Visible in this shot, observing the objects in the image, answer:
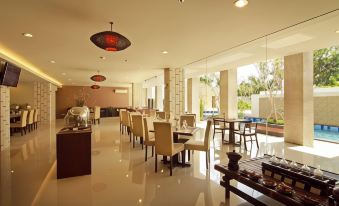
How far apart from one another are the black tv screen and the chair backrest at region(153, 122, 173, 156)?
466cm

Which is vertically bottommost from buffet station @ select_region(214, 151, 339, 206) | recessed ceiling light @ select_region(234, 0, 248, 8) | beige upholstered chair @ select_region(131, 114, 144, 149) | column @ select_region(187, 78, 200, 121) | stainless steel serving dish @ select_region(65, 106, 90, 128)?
buffet station @ select_region(214, 151, 339, 206)

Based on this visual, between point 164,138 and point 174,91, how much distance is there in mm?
4818

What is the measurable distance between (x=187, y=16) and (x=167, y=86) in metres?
→ 5.17

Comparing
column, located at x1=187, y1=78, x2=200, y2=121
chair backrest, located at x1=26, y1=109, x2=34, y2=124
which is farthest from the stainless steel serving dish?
column, located at x1=187, y1=78, x2=200, y2=121

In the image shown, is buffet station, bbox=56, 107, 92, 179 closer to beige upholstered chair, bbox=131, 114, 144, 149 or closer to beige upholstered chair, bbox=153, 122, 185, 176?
beige upholstered chair, bbox=153, 122, 185, 176

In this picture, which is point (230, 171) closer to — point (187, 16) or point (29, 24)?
point (187, 16)

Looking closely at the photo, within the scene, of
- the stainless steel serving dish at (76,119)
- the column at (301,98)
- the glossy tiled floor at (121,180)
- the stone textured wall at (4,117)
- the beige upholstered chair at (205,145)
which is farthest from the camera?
the column at (301,98)

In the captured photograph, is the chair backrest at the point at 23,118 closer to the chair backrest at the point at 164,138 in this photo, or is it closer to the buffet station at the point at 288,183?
the chair backrest at the point at 164,138

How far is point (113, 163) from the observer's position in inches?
162

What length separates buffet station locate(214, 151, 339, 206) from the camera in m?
1.79

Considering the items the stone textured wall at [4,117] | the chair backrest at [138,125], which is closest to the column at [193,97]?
the chair backrest at [138,125]

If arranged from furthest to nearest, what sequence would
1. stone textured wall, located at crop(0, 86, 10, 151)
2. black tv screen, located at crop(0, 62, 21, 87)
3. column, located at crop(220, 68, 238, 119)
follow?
column, located at crop(220, 68, 238, 119) < stone textured wall, located at crop(0, 86, 10, 151) < black tv screen, located at crop(0, 62, 21, 87)

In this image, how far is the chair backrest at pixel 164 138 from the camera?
3.45m

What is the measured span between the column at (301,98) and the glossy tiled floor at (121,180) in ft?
2.15
